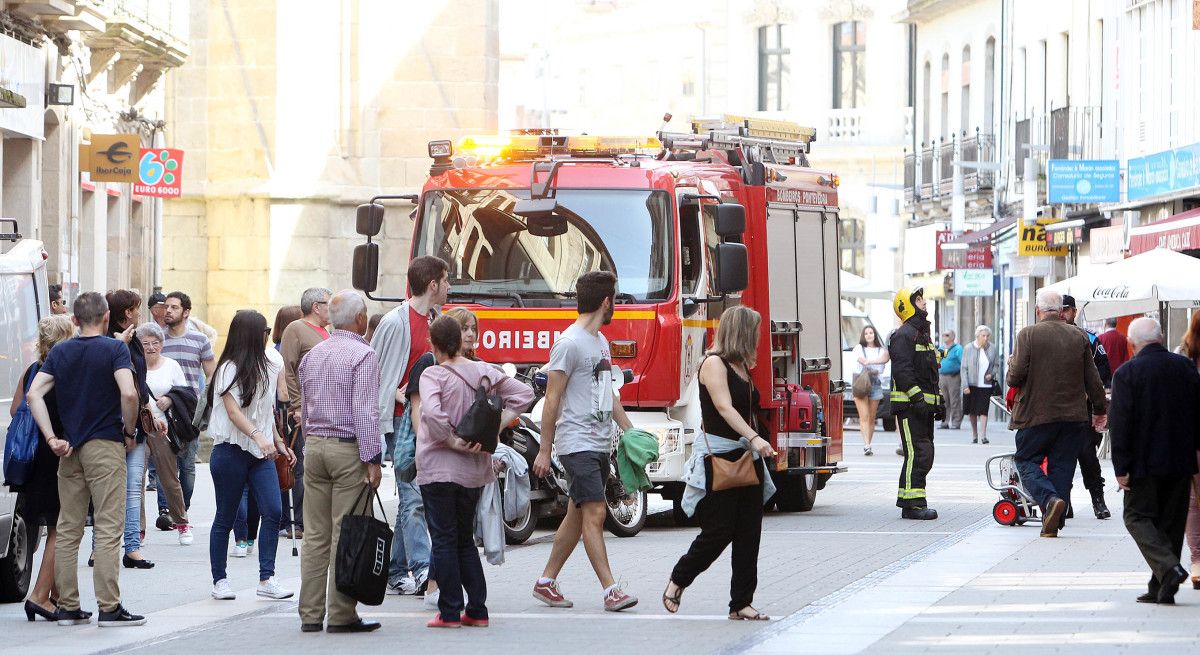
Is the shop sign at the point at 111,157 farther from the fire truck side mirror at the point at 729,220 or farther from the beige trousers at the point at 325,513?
the beige trousers at the point at 325,513

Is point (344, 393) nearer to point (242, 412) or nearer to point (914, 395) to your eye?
point (242, 412)

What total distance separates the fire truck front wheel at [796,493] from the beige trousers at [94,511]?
8.68 metres

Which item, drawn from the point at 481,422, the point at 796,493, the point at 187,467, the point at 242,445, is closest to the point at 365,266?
the point at 187,467

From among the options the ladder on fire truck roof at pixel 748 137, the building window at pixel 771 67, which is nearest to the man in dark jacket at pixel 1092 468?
the ladder on fire truck roof at pixel 748 137

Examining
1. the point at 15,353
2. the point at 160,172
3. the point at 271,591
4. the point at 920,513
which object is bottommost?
the point at 920,513

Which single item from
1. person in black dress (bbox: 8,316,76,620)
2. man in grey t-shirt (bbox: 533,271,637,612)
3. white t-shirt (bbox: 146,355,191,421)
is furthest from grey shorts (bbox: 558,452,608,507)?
white t-shirt (bbox: 146,355,191,421)

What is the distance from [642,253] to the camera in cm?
1705

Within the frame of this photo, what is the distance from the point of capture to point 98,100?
97.4 feet

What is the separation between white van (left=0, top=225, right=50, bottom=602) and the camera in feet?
39.4

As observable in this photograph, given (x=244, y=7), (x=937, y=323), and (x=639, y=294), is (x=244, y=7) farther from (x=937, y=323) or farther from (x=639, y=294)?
(x=937, y=323)

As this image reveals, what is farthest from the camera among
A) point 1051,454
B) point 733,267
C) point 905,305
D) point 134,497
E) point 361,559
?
point 905,305

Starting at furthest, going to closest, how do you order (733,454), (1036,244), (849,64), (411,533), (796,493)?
(849,64) → (1036,244) → (796,493) → (411,533) → (733,454)

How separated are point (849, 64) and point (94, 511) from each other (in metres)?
60.2

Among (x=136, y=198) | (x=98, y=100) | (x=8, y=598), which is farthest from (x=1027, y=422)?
(x=136, y=198)
